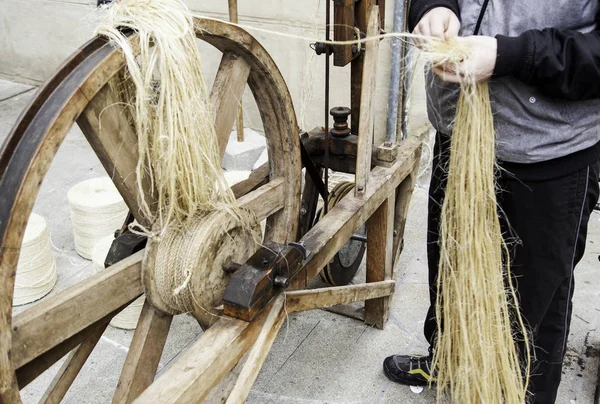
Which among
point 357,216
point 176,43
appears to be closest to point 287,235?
point 357,216

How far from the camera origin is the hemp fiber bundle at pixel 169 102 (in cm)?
149

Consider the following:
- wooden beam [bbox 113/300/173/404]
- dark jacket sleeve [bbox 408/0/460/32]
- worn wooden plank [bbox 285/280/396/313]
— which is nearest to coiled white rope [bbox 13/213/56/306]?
wooden beam [bbox 113/300/173/404]

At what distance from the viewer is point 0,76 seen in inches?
230

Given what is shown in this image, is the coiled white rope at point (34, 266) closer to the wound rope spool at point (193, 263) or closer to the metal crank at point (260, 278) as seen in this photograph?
the wound rope spool at point (193, 263)

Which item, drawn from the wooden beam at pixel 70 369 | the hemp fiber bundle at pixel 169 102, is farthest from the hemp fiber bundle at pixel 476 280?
the wooden beam at pixel 70 369

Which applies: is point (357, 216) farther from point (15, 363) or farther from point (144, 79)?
point (15, 363)

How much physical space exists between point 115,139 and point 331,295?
84cm

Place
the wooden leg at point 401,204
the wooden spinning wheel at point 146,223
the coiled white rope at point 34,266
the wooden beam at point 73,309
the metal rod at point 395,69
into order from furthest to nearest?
the metal rod at point 395,69
the coiled white rope at point 34,266
the wooden leg at point 401,204
the wooden beam at point 73,309
the wooden spinning wheel at point 146,223

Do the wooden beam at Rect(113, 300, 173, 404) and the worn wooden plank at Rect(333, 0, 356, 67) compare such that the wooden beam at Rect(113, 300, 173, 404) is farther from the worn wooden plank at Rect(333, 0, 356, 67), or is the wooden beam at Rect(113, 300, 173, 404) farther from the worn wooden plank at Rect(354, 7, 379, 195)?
the worn wooden plank at Rect(333, 0, 356, 67)

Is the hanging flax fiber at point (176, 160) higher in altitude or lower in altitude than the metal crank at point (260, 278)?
higher

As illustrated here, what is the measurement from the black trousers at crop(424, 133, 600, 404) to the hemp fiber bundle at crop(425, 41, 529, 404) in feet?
0.17

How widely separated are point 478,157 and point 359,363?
1162 millimetres

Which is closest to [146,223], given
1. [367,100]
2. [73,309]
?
[73,309]

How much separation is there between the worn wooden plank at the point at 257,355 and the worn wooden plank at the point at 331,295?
0.08m
